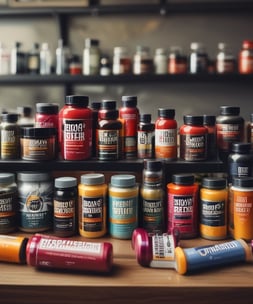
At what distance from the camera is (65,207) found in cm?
112

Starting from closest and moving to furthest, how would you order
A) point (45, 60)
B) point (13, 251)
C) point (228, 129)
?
point (13, 251)
point (228, 129)
point (45, 60)

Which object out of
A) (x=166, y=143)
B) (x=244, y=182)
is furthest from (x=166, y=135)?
(x=244, y=182)

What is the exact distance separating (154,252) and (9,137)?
495mm

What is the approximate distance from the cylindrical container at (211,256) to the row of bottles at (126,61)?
1.54 metres

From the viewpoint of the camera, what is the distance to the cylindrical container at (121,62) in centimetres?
248

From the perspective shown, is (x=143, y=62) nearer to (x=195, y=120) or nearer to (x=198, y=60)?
(x=198, y=60)

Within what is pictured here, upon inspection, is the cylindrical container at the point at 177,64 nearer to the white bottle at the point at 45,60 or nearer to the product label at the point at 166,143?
the white bottle at the point at 45,60

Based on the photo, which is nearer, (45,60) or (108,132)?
(108,132)

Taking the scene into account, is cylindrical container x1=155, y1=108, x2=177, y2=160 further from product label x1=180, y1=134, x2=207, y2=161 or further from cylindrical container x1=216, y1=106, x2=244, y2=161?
cylindrical container x1=216, y1=106, x2=244, y2=161

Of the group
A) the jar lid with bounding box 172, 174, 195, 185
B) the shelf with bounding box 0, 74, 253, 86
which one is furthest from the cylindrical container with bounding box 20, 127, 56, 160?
the shelf with bounding box 0, 74, 253, 86

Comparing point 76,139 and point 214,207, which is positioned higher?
→ point 76,139
